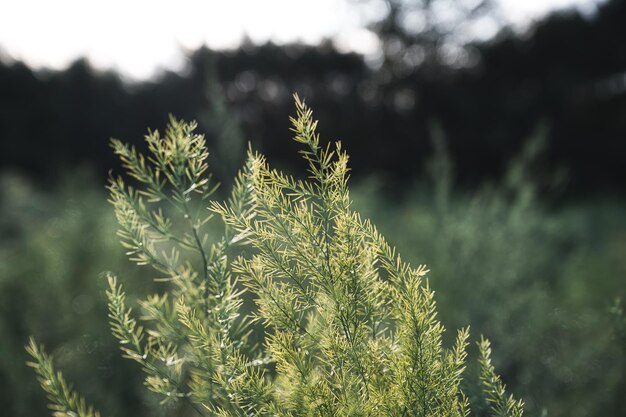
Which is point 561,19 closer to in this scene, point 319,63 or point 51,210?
point 319,63

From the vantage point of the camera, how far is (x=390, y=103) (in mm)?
11656

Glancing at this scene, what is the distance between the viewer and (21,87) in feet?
37.7

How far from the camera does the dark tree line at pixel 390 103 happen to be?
416 inches

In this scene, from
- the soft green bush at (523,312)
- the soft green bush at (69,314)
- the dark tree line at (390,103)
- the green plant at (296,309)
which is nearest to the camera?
the green plant at (296,309)

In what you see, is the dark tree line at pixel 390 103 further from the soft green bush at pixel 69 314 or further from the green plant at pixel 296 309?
the green plant at pixel 296 309

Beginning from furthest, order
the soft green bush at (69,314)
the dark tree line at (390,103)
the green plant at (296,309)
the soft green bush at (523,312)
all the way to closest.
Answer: the dark tree line at (390,103), the soft green bush at (69,314), the soft green bush at (523,312), the green plant at (296,309)

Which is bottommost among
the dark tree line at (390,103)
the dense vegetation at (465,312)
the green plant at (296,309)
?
the green plant at (296,309)

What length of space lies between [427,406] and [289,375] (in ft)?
0.47

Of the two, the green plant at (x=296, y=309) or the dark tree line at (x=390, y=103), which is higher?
the dark tree line at (x=390, y=103)

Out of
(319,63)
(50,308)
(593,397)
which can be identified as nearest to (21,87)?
(319,63)

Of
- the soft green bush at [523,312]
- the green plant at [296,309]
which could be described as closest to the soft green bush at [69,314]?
the green plant at [296,309]

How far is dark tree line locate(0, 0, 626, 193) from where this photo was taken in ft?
34.6

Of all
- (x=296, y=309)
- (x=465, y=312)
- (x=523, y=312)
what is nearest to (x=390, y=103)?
(x=523, y=312)

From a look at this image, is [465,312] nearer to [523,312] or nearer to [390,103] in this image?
[523,312]
